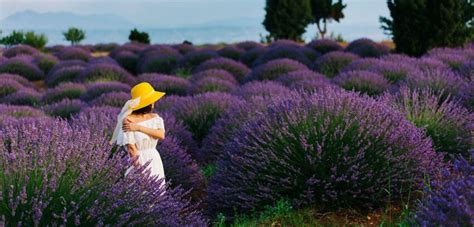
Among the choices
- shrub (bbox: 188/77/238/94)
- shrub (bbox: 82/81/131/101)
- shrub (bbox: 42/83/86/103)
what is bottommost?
shrub (bbox: 42/83/86/103)

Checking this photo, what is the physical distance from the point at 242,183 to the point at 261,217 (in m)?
0.45

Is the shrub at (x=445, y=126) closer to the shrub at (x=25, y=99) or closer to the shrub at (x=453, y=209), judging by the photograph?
the shrub at (x=453, y=209)

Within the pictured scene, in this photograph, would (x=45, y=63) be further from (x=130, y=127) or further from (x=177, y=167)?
(x=130, y=127)

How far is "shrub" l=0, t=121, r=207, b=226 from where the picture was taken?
3.31m

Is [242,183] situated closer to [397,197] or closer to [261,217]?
[261,217]

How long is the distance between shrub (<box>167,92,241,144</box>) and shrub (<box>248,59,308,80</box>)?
4.61m

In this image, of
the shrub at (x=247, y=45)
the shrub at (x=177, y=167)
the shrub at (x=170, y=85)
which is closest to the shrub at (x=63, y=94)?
the shrub at (x=170, y=85)

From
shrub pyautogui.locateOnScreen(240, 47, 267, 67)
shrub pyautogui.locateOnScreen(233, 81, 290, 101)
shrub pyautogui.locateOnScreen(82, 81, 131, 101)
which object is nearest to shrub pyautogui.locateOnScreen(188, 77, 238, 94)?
shrub pyautogui.locateOnScreen(82, 81, 131, 101)

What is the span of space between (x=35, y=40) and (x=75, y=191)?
27.0 meters

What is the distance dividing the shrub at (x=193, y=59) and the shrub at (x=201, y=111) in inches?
359

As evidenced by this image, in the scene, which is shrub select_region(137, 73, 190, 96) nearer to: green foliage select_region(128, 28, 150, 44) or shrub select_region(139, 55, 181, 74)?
shrub select_region(139, 55, 181, 74)

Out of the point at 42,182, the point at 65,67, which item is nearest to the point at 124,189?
the point at 42,182

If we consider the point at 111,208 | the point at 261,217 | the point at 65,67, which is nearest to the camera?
the point at 111,208

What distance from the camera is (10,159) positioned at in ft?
12.1
